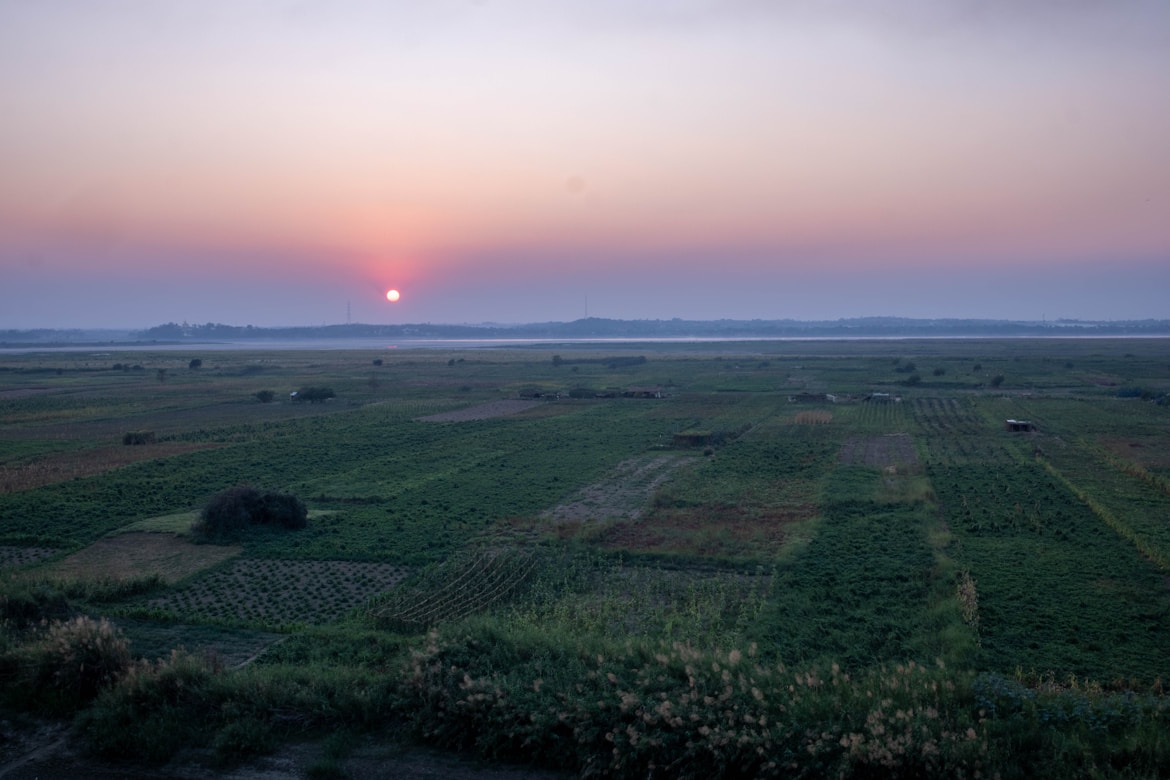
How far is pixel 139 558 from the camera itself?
67.7 feet

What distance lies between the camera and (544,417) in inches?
2039

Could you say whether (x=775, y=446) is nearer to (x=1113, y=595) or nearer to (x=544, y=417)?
(x=544, y=417)

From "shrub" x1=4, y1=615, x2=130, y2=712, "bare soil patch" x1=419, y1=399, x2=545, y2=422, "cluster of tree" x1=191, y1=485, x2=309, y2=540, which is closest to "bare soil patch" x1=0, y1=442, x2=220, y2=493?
"cluster of tree" x1=191, y1=485, x2=309, y2=540

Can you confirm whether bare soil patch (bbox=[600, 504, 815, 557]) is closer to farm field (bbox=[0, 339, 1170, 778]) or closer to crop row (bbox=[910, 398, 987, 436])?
farm field (bbox=[0, 339, 1170, 778])

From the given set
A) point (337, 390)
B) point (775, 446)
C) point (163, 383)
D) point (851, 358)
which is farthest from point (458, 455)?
point (851, 358)

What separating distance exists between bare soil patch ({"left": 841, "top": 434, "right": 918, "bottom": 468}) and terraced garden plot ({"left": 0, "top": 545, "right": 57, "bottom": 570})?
27723 mm

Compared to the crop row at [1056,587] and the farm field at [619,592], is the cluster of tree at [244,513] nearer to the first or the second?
the farm field at [619,592]

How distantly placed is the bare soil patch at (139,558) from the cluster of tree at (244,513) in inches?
27.7

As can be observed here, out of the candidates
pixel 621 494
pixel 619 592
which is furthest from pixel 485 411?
pixel 619 592

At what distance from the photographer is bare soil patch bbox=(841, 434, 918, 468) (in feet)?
111

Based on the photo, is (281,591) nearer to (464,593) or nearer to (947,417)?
(464,593)

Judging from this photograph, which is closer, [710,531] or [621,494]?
[710,531]

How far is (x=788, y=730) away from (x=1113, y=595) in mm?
11506

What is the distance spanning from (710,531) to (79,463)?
27754 mm
